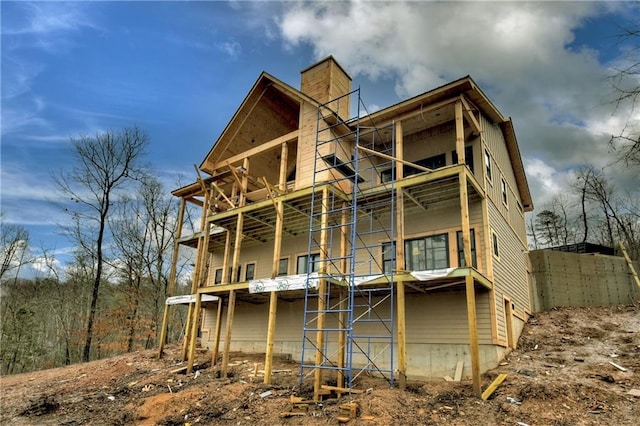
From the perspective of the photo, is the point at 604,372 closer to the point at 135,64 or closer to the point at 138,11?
the point at 138,11

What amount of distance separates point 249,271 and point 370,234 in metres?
7.00

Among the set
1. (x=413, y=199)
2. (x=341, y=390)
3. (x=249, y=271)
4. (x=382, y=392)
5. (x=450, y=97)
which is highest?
(x=450, y=97)

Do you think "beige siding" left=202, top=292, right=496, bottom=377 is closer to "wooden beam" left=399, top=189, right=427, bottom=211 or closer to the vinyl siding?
the vinyl siding

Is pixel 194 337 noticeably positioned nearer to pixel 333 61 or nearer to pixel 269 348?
pixel 269 348

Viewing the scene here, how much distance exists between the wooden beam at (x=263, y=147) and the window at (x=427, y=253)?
268 inches

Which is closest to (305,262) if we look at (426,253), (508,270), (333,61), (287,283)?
(287,283)

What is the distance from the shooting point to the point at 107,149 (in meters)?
28.3

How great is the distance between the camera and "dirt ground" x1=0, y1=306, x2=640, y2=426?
9.12 m

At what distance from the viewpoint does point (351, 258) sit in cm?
1307

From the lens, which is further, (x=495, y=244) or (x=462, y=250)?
(x=495, y=244)

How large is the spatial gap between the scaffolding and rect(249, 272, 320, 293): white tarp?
0.08m

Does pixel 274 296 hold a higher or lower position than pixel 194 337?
higher

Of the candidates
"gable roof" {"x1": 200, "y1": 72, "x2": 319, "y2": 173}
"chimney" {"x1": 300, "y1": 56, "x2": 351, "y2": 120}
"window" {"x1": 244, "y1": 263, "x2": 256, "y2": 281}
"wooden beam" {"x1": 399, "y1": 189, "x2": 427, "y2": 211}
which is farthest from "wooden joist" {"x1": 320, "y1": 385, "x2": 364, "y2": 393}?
"gable roof" {"x1": 200, "y1": 72, "x2": 319, "y2": 173}

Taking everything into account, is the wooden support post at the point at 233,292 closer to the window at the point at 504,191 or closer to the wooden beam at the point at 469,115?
the wooden beam at the point at 469,115
